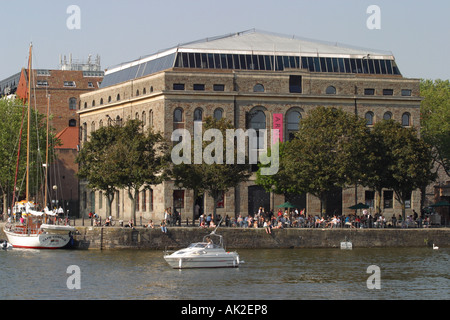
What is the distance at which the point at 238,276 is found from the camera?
70062mm

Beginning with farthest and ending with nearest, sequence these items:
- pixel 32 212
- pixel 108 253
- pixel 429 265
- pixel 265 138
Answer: pixel 265 138
pixel 32 212
pixel 108 253
pixel 429 265

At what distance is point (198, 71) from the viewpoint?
107812mm

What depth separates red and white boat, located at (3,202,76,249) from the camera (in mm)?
89375

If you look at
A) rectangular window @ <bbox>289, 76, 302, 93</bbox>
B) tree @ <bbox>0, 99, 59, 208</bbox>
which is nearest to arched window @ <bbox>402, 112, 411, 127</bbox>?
rectangular window @ <bbox>289, 76, 302, 93</bbox>

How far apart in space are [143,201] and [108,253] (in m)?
27.3

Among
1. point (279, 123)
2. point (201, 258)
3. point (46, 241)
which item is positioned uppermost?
point (279, 123)

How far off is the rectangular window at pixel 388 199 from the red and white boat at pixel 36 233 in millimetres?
37369

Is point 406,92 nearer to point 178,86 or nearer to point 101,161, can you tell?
point 178,86

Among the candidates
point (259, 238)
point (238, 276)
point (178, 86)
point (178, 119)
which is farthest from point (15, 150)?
point (238, 276)

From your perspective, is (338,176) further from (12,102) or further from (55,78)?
(55,78)

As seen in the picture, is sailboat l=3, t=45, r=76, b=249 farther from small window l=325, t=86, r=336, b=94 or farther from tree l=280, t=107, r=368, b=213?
small window l=325, t=86, r=336, b=94

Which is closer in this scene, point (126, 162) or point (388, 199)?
point (126, 162)

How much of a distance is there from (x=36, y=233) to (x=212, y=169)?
16906 millimetres
